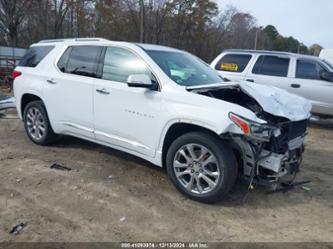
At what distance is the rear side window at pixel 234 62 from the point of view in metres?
8.87

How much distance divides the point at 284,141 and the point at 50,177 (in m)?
3.00

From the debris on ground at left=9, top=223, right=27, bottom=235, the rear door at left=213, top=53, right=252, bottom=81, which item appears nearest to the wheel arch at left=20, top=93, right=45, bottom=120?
the debris on ground at left=9, top=223, right=27, bottom=235

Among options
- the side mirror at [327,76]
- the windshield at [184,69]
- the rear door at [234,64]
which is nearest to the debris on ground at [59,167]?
the windshield at [184,69]

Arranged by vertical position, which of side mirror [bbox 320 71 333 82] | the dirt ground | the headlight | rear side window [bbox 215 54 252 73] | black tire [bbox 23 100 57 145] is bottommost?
the dirt ground

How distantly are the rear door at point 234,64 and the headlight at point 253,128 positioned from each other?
5397 mm

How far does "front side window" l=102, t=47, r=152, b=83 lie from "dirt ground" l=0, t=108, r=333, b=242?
1.32 metres

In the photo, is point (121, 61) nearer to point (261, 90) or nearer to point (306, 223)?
point (261, 90)

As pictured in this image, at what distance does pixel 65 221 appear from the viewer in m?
3.33

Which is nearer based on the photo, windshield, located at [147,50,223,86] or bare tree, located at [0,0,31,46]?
windshield, located at [147,50,223,86]

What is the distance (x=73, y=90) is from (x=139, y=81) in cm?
143

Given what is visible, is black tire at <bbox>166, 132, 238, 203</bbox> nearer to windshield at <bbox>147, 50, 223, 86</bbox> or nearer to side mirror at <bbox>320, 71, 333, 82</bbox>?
windshield at <bbox>147, 50, 223, 86</bbox>

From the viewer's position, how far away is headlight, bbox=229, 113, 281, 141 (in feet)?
11.2

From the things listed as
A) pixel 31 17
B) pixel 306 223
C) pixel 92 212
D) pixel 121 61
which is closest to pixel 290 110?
pixel 306 223

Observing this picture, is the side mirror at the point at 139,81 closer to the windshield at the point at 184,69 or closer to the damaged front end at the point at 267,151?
the windshield at the point at 184,69
